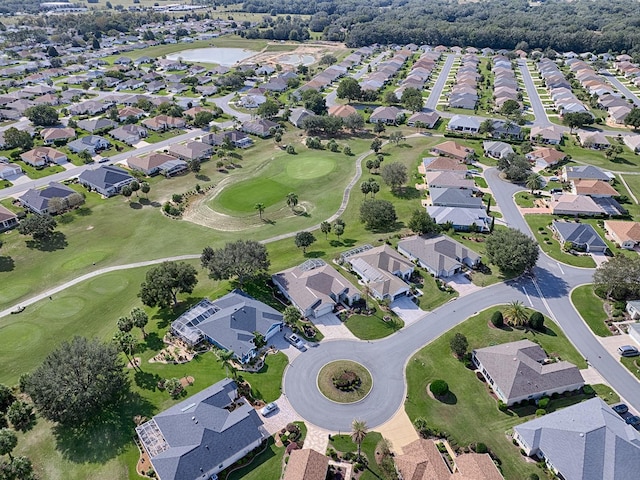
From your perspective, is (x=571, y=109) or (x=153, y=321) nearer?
(x=153, y=321)

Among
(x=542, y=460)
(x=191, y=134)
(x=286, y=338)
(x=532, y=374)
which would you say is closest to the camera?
(x=542, y=460)

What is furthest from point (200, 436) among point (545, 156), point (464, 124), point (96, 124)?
point (96, 124)

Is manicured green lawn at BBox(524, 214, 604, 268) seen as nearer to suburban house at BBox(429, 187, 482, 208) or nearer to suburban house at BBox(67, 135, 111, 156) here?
suburban house at BBox(429, 187, 482, 208)

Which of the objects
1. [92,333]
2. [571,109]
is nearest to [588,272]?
[92,333]

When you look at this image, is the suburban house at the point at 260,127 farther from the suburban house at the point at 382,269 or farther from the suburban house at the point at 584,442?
the suburban house at the point at 584,442

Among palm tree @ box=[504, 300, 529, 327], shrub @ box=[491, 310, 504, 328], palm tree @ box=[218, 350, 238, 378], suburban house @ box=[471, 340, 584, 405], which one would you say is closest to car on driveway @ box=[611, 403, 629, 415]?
suburban house @ box=[471, 340, 584, 405]

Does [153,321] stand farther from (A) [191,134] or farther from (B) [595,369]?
(A) [191,134]
